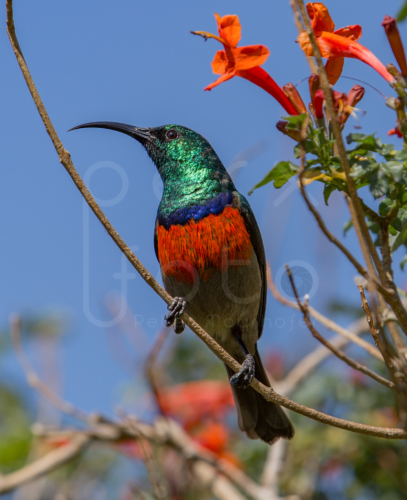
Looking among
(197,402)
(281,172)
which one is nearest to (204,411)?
(197,402)

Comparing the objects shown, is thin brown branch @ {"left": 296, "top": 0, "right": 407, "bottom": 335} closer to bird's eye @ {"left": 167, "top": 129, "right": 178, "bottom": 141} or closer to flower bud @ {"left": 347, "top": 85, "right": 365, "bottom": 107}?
flower bud @ {"left": 347, "top": 85, "right": 365, "bottom": 107}

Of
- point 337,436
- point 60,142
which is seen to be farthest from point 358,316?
point 60,142

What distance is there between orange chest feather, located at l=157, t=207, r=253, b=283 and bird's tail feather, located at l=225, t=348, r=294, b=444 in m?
0.91

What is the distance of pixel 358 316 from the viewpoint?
491 cm

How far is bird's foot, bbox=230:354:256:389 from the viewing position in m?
3.56

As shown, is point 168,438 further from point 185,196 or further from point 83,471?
point 185,196

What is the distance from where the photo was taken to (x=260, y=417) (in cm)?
386

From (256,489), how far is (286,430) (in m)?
0.47

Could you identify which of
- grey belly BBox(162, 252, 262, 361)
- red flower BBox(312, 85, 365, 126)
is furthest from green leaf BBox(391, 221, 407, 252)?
grey belly BBox(162, 252, 262, 361)

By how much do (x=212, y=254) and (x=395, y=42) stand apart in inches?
64.7

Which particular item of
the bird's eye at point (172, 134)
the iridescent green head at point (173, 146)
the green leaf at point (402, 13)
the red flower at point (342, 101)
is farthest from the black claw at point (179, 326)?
the green leaf at point (402, 13)

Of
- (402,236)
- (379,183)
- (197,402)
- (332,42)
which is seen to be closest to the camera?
(379,183)

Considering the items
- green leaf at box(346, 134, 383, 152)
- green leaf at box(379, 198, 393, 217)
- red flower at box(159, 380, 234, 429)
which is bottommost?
red flower at box(159, 380, 234, 429)

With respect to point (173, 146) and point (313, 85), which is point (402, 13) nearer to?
point (313, 85)
